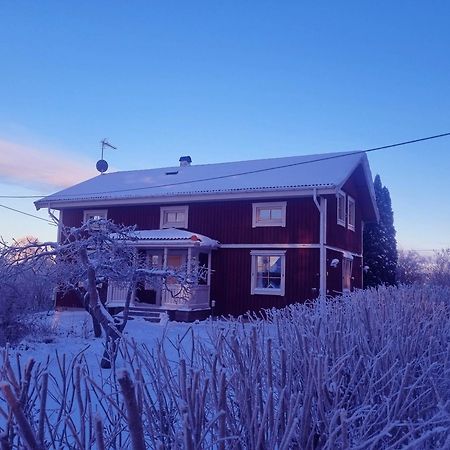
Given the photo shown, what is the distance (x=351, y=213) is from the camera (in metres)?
22.0

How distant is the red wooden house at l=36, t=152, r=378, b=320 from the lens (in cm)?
1781

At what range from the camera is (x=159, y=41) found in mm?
14164

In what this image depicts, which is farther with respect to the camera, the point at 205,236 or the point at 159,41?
the point at 205,236

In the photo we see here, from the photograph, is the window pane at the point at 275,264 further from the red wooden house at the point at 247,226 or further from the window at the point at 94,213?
the window at the point at 94,213

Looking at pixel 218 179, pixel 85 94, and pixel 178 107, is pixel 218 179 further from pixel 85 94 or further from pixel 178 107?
pixel 85 94

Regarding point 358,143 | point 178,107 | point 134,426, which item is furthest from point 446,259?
point 134,426

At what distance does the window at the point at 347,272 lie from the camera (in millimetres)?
20625

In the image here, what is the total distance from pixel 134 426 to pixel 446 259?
1365 inches

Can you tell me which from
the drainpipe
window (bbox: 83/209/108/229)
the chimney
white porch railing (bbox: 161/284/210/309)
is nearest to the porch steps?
white porch railing (bbox: 161/284/210/309)

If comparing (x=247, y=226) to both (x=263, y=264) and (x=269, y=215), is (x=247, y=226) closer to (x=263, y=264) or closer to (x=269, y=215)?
(x=269, y=215)

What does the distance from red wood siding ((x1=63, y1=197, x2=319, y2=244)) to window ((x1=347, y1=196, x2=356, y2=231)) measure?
3982 millimetres

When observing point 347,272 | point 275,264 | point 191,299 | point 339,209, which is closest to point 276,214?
point 275,264

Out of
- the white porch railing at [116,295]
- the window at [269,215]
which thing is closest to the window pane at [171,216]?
the white porch railing at [116,295]

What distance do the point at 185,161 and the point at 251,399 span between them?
23901 mm
